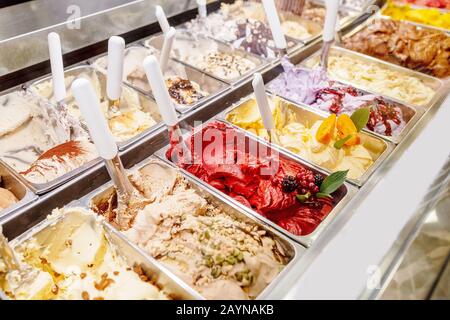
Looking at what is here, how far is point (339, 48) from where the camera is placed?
2.93m

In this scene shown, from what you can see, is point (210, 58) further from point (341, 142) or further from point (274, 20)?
point (341, 142)

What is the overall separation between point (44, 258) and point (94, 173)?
0.40 metres

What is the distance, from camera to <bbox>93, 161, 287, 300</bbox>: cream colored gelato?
1.35m

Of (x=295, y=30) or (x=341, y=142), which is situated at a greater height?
(x=295, y=30)

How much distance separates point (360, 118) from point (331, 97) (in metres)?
0.34

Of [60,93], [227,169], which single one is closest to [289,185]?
[227,169]

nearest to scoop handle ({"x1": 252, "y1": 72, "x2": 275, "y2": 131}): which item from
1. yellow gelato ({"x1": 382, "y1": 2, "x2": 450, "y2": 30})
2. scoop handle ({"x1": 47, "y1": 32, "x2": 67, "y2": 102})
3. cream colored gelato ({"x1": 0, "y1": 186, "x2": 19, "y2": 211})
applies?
scoop handle ({"x1": 47, "y1": 32, "x2": 67, "y2": 102})

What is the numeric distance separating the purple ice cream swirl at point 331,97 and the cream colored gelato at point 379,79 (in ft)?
0.68

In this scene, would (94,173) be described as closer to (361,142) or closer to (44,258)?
(44,258)

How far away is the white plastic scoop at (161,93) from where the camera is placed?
134 cm

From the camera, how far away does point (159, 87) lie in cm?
141

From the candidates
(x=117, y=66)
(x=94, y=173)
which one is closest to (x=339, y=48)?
(x=117, y=66)

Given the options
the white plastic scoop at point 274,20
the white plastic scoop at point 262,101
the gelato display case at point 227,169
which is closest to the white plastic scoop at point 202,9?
the gelato display case at point 227,169

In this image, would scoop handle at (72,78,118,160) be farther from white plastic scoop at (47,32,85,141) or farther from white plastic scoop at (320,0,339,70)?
white plastic scoop at (320,0,339,70)
